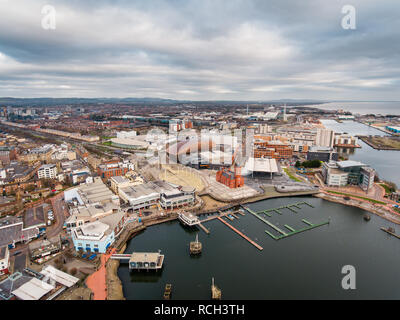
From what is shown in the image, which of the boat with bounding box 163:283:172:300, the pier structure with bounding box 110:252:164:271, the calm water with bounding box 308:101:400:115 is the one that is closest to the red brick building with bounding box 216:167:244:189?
the pier structure with bounding box 110:252:164:271

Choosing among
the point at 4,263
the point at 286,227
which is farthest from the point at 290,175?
the point at 4,263

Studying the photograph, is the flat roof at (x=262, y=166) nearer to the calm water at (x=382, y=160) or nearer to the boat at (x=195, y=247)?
the calm water at (x=382, y=160)

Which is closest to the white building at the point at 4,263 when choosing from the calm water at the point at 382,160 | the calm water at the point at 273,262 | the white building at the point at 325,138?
the calm water at the point at 273,262

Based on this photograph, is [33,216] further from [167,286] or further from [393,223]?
[393,223]

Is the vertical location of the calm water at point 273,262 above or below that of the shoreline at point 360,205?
below

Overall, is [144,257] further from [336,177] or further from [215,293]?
[336,177]
